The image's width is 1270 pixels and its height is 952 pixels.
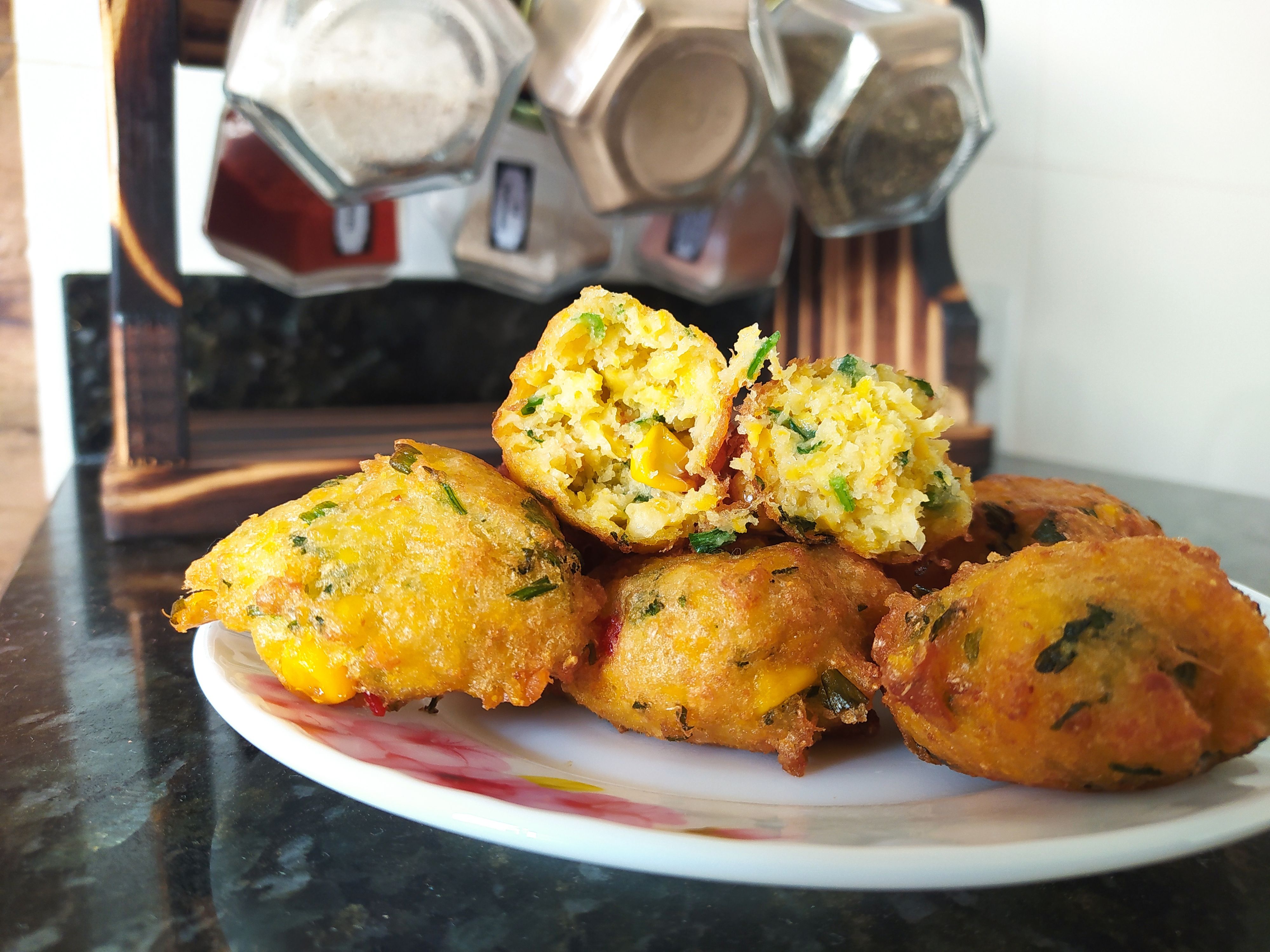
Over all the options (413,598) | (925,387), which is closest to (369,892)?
(413,598)

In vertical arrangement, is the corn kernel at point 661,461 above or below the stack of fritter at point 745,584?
above

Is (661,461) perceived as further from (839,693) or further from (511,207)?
(511,207)

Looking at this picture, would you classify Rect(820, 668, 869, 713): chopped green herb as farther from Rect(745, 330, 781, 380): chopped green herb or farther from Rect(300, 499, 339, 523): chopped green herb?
Rect(300, 499, 339, 523): chopped green herb

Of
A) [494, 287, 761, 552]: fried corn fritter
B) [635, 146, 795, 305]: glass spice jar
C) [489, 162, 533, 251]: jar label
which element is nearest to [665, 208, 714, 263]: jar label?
[635, 146, 795, 305]: glass spice jar

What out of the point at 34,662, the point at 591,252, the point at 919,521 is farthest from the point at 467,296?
the point at 919,521

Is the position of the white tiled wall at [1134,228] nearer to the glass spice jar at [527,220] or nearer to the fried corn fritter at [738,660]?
the glass spice jar at [527,220]

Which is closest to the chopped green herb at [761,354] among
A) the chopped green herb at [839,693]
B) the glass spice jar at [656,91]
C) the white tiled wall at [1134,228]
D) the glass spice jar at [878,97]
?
the chopped green herb at [839,693]
